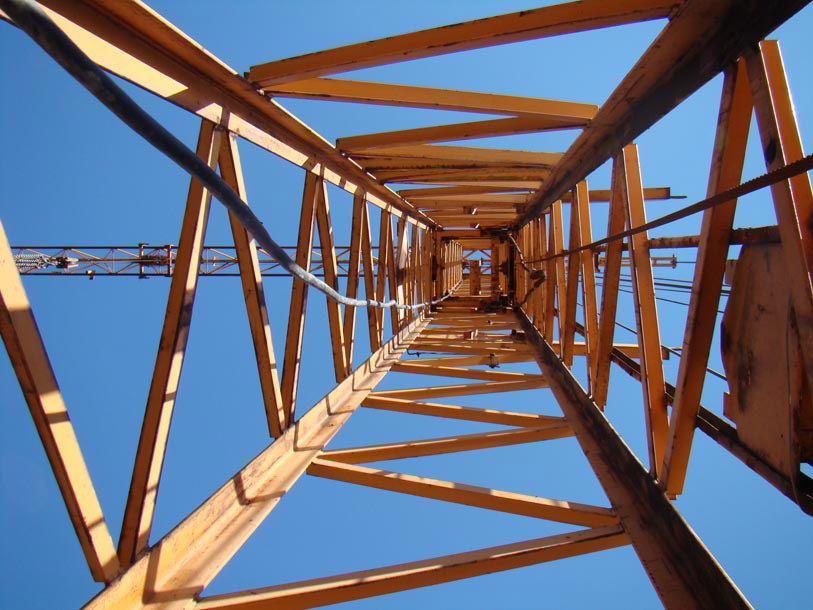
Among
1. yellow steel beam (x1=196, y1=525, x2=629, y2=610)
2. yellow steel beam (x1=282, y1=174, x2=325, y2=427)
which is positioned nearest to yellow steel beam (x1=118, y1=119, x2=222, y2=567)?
yellow steel beam (x1=196, y1=525, x2=629, y2=610)

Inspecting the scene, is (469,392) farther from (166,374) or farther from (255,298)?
(166,374)

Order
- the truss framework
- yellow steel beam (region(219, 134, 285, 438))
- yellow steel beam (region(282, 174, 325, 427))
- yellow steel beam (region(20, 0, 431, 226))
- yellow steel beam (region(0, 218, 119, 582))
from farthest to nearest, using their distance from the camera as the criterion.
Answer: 1. yellow steel beam (region(282, 174, 325, 427))
2. yellow steel beam (region(219, 134, 285, 438))
3. yellow steel beam (region(20, 0, 431, 226))
4. the truss framework
5. yellow steel beam (region(0, 218, 119, 582))

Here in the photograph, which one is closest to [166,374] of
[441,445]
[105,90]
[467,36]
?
[105,90]

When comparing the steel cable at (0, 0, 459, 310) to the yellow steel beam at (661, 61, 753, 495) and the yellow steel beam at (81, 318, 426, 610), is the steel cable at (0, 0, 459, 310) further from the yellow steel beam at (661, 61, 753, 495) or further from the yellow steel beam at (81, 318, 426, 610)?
the yellow steel beam at (661, 61, 753, 495)

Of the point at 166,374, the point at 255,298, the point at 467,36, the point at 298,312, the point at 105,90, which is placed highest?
the point at 467,36

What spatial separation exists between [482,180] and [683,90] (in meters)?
3.63

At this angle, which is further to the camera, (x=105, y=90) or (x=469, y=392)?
(x=469, y=392)

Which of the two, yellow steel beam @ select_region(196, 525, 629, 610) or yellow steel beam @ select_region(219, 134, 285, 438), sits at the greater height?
yellow steel beam @ select_region(219, 134, 285, 438)

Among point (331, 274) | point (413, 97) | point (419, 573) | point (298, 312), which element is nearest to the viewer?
point (419, 573)

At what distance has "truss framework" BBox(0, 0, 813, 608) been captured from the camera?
205 cm

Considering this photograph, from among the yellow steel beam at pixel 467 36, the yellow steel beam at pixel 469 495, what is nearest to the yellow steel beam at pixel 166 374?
the yellow steel beam at pixel 467 36

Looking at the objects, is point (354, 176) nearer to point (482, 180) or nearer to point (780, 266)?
point (482, 180)

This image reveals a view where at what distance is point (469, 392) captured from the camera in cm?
554

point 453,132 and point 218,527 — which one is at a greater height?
point 453,132
